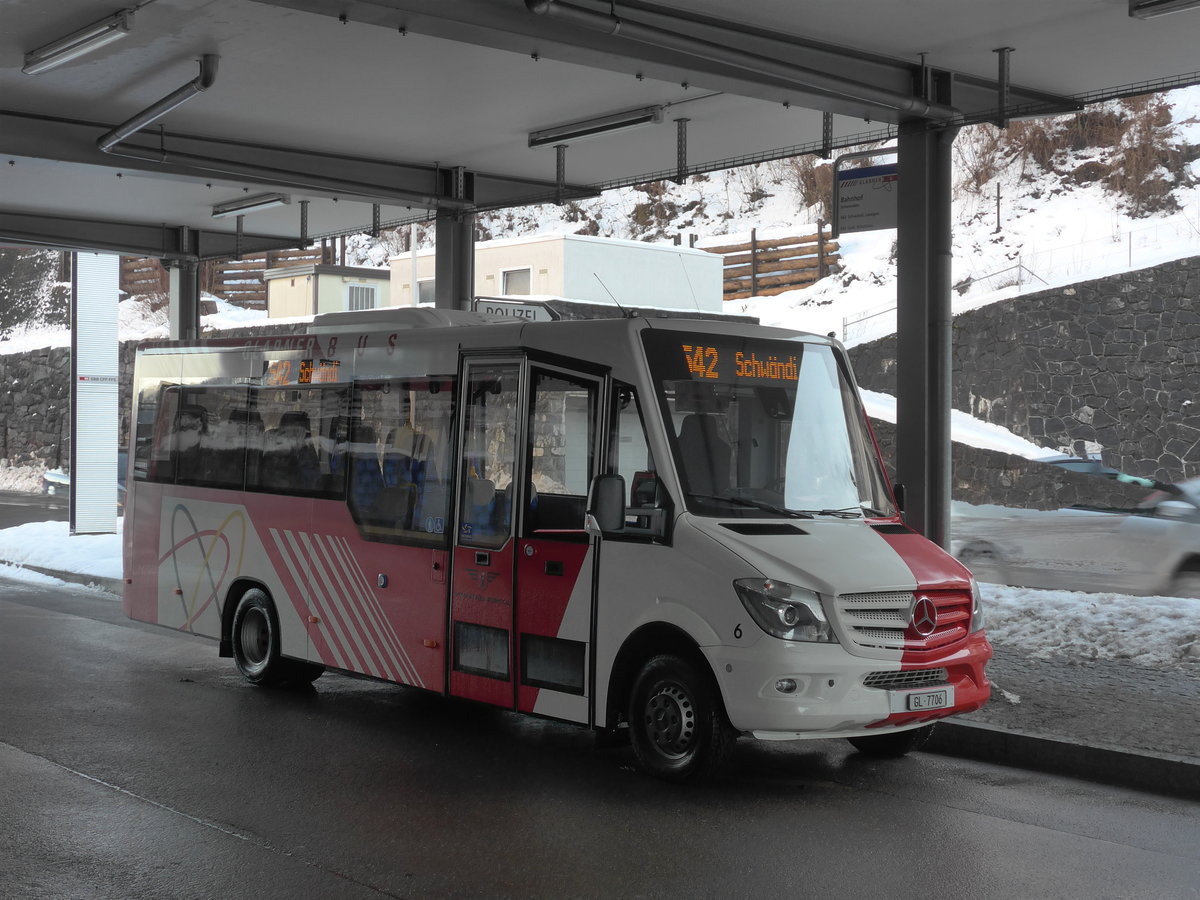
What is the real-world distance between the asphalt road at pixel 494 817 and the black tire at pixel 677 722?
0.15m

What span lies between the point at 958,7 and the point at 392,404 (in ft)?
17.2

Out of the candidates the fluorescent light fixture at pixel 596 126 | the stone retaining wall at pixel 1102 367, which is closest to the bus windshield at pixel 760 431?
the fluorescent light fixture at pixel 596 126

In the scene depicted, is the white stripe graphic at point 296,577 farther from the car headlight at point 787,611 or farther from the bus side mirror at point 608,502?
the car headlight at point 787,611

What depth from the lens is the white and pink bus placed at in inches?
288

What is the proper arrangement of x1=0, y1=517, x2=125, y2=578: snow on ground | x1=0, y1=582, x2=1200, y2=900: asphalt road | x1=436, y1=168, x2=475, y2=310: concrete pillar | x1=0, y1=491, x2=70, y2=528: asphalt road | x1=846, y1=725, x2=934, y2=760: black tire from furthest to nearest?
x1=0, y1=491, x2=70, y2=528: asphalt road, x1=0, y1=517, x2=125, y2=578: snow on ground, x1=436, y1=168, x2=475, y2=310: concrete pillar, x1=846, y1=725, x2=934, y2=760: black tire, x1=0, y1=582, x2=1200, y2=900: asphalt road

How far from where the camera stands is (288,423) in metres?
11.0

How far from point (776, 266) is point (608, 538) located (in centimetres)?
5087

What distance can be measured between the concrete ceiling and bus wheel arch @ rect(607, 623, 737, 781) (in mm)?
4429

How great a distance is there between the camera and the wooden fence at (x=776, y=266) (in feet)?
188

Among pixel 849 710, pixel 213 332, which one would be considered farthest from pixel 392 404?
pixel 213 332

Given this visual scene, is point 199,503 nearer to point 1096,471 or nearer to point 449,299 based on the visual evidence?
point 449,299

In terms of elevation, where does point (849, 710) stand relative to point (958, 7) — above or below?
below

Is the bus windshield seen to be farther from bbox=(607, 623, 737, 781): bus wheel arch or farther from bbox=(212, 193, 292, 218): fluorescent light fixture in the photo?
bbox=(212, 193, 292, 218): fluorescent light fixture

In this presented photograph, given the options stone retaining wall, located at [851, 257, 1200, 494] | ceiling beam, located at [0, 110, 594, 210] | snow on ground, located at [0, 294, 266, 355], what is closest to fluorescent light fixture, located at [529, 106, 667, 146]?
ceiling beam, located at [0, 110, 594, 210]
